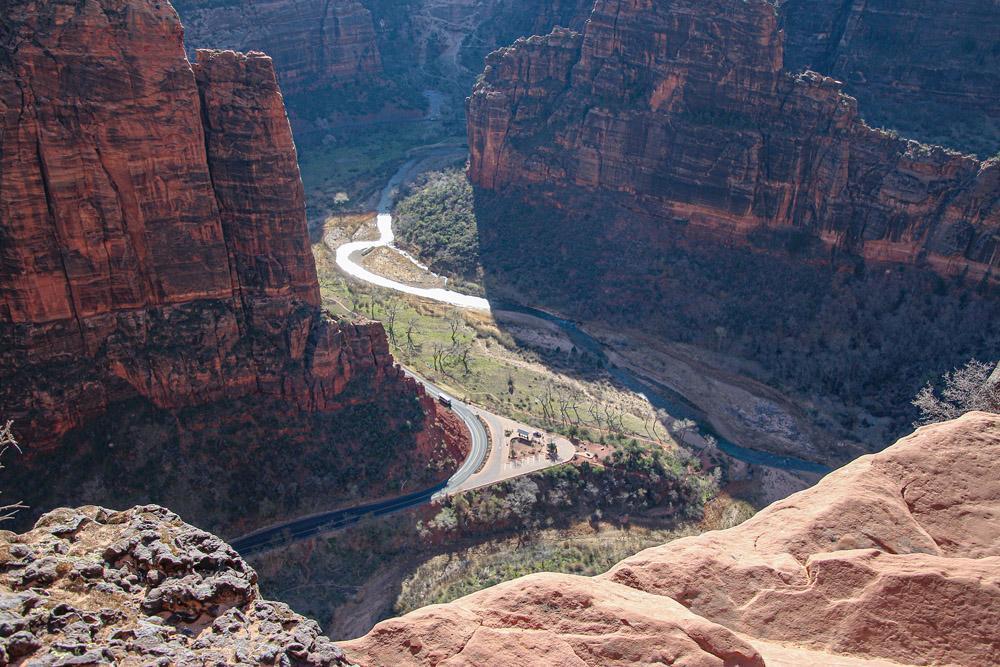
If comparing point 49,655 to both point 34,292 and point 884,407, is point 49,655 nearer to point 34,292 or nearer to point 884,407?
point 34,292

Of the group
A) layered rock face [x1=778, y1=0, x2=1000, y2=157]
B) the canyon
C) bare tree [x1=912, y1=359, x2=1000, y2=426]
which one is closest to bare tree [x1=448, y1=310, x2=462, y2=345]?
bare tree [x1=912, y1=359, x2=1000, y2=426]

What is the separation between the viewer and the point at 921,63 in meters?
116

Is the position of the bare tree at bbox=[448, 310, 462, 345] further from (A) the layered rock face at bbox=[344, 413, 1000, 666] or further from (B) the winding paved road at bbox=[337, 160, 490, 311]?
(A) the layered rock face at bbox=[344, 413, 1000, 666]

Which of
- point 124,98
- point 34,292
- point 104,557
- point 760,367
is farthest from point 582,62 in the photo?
point 104,557

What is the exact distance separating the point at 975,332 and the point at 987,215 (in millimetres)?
11245

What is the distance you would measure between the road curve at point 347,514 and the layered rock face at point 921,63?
77.4m

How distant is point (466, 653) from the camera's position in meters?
19.4

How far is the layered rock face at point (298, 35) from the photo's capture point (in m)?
146

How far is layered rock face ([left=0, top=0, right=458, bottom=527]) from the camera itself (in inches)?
1907

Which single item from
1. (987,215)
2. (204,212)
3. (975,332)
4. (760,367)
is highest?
(204,212)

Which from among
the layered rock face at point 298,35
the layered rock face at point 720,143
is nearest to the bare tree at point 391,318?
the layered rock face at point 720,143

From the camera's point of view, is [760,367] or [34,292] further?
[760,367]

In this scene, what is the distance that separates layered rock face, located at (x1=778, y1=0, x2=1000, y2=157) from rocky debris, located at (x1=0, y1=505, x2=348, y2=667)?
4262 inches

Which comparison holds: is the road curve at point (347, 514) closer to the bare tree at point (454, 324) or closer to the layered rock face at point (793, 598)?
the bare tree at point (454, 324)
